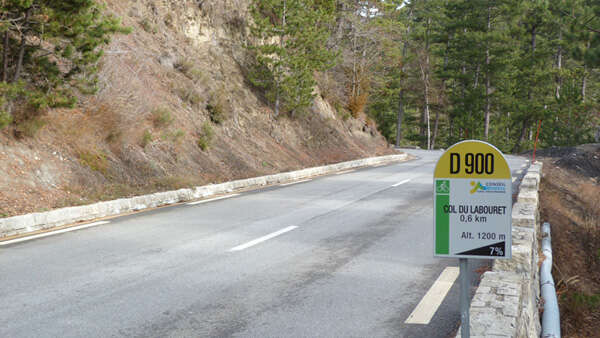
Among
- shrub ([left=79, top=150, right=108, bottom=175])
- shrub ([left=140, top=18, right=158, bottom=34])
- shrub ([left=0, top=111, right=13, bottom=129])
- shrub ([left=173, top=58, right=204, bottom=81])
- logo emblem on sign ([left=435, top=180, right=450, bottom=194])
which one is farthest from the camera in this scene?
shrub ([left=140, top=18, right=158, bottom=34])

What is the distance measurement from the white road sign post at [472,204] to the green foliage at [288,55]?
21.8m

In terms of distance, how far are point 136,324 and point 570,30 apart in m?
25.7

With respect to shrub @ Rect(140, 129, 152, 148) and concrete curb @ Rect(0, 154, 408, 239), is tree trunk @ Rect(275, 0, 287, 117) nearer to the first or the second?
concrete curb @ Rect(0, 154, 408, 239)

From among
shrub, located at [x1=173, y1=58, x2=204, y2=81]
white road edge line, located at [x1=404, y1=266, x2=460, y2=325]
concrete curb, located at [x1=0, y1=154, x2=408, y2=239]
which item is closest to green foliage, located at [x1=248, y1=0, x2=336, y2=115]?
shrub, located at [x1=173, y1=58, x2=204, y2=81]

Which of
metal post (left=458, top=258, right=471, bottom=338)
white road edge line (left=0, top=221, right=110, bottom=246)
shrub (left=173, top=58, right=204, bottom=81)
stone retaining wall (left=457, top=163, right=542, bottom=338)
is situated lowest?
white road edge line (left=0, top=221, right=110, bottom=246)

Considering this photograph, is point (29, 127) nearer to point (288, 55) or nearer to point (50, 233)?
point (50, 233)

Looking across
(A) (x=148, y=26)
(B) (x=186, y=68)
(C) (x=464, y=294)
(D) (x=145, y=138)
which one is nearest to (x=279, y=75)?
(B) (x=186, y=68)

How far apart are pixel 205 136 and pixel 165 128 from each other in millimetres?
1793

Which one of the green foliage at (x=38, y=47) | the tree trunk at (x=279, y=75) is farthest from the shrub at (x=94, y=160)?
the tree trunk at (x=279, y=75)

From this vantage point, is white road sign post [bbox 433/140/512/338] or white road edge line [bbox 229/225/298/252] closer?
white road sign post [bbox 433/140/512/338]

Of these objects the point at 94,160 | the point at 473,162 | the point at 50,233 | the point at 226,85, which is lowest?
the point at 50,233

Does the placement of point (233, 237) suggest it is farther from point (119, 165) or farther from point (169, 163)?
point (169, 163)

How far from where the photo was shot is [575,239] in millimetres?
12984

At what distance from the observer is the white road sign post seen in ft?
11.3
